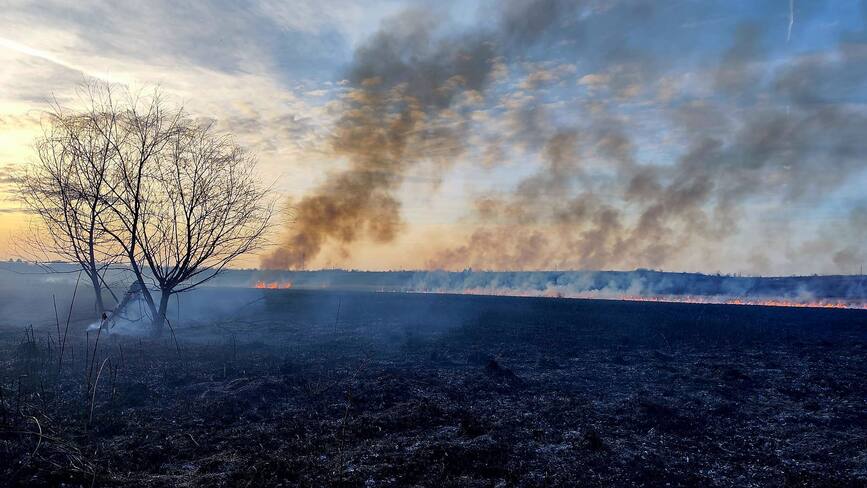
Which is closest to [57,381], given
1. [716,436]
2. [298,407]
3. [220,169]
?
[298,407]

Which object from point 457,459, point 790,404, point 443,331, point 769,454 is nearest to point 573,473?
point 457,459

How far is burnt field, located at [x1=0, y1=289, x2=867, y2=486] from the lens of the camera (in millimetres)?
9078

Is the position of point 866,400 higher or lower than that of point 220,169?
lower

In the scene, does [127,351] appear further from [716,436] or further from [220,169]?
[716,436]

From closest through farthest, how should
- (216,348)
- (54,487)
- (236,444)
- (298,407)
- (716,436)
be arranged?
(54,487) → (236,444) → (716,436) → (298,407) → (216,348)

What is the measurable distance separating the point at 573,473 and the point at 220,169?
18885 mm

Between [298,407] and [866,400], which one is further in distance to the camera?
[866,400]

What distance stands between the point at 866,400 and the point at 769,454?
23.9 ft

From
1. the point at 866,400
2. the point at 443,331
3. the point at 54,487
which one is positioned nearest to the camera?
the point at 54,487

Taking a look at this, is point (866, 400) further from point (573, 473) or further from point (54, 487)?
point (54, 487)

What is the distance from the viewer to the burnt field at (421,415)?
9.08 m

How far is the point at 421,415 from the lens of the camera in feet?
41.6

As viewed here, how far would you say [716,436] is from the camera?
1172 centimetres

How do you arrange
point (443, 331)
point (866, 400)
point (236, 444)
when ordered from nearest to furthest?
point (236, 444) → point (866, 400) → point (443, 331)
